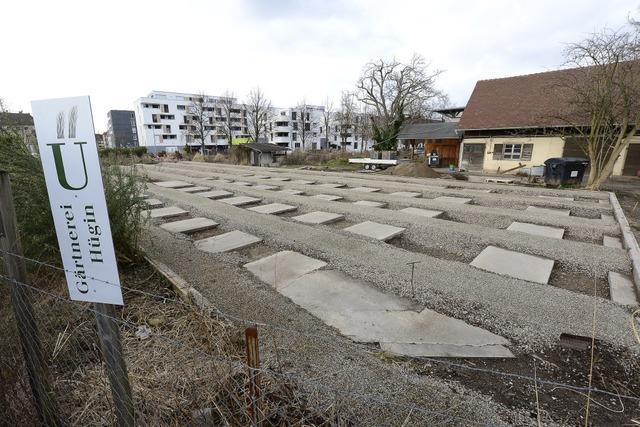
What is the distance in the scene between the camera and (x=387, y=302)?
368 cm

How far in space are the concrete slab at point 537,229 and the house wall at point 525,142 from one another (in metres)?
15.0

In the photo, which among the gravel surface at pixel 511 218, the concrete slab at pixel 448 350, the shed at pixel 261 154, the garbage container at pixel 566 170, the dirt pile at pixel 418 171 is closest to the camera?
the concrete slab at pixel 448 350

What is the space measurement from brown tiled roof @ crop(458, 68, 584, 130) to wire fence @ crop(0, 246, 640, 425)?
20161 millimetres

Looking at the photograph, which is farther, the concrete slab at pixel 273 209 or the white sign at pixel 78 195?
the concrete slab at pixel 273 209

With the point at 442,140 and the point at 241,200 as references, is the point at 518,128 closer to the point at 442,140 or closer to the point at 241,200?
the point at 442,140

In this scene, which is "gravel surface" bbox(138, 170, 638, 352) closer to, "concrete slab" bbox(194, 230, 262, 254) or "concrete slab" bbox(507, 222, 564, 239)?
"concrete slab" bbox(194, 230, 262, 254)

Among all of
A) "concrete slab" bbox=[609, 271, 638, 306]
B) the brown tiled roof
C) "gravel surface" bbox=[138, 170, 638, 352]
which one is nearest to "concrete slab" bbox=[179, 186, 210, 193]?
"gravel surface" bbox=[138, 170, 638, 352]

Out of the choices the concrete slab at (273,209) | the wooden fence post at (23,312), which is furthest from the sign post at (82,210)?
the concrete slab at (273,209)

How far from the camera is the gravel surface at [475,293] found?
3168 mm

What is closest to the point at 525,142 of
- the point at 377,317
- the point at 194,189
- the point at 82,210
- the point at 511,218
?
the point at 511,218

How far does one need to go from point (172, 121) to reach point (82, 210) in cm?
7202

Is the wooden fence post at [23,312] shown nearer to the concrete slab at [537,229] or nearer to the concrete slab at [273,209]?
the concrete slab at [273,209]

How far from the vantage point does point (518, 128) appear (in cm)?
1991

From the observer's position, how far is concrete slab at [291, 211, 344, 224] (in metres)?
7.31
